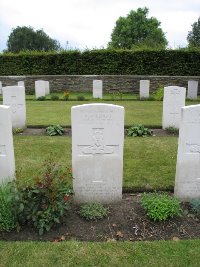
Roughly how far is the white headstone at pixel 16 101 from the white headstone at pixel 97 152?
5.66 m

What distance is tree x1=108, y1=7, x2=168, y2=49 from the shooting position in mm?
60219

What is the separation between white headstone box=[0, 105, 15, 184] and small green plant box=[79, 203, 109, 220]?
124 centimetres

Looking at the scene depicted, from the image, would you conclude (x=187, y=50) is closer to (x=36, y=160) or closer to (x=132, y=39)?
(x=36, y=160)

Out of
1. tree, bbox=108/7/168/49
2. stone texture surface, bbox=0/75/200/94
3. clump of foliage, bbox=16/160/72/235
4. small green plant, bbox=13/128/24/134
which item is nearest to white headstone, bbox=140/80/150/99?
stone texture surface, bbox=0/75/200/94

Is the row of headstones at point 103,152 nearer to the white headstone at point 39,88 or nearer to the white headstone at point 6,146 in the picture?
the white headstone at point 6,146

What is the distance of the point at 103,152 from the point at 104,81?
17.5 meters

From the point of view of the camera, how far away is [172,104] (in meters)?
9.98

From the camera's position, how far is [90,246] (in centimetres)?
404

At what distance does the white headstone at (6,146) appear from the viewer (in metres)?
4.85

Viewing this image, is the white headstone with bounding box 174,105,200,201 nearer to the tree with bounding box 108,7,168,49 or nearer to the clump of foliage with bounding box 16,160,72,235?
the clump of foliage with bounding box 16,160,72,235

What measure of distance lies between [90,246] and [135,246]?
54 cm

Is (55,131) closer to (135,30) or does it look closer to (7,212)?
(7,212)

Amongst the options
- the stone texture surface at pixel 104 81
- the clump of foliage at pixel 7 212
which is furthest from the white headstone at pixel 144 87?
the clump of foliage at pixel 7 212

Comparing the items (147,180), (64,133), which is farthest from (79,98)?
(147,180)
